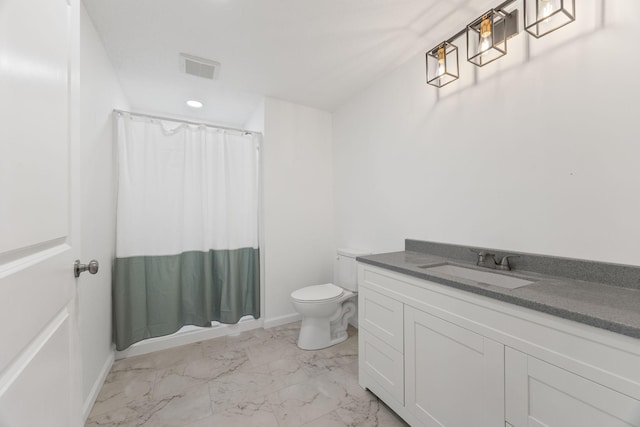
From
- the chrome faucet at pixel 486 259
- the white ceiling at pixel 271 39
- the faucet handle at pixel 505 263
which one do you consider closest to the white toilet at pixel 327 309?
the chrome faucet at pixel 486 259

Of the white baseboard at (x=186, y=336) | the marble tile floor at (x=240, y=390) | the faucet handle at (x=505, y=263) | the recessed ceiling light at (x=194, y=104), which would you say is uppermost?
the recessed ceiling light at (x=194, y=104)

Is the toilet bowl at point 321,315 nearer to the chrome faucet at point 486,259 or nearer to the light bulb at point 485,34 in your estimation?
the chrome faucet at point 486,259

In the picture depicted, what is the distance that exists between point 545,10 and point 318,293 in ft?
7.28

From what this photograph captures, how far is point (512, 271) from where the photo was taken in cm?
136

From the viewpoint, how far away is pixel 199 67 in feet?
6.77

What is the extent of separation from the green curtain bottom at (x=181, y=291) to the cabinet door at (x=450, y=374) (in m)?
1.72

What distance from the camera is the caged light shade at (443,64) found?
1.61 meters

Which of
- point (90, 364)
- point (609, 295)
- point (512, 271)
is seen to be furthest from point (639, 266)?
point (90, 364)

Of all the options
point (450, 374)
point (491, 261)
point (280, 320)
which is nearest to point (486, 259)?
point (491, 261)

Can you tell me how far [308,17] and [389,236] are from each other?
65.9 inches

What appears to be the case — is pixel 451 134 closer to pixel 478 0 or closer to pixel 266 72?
pixel 478 0

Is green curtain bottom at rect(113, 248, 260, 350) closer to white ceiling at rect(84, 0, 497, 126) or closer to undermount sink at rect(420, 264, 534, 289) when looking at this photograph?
white ceiling at rect(84, 0, 497, 126)

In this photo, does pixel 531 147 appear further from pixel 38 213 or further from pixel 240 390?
pixel 240 390

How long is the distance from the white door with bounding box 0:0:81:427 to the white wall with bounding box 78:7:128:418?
704 mm
